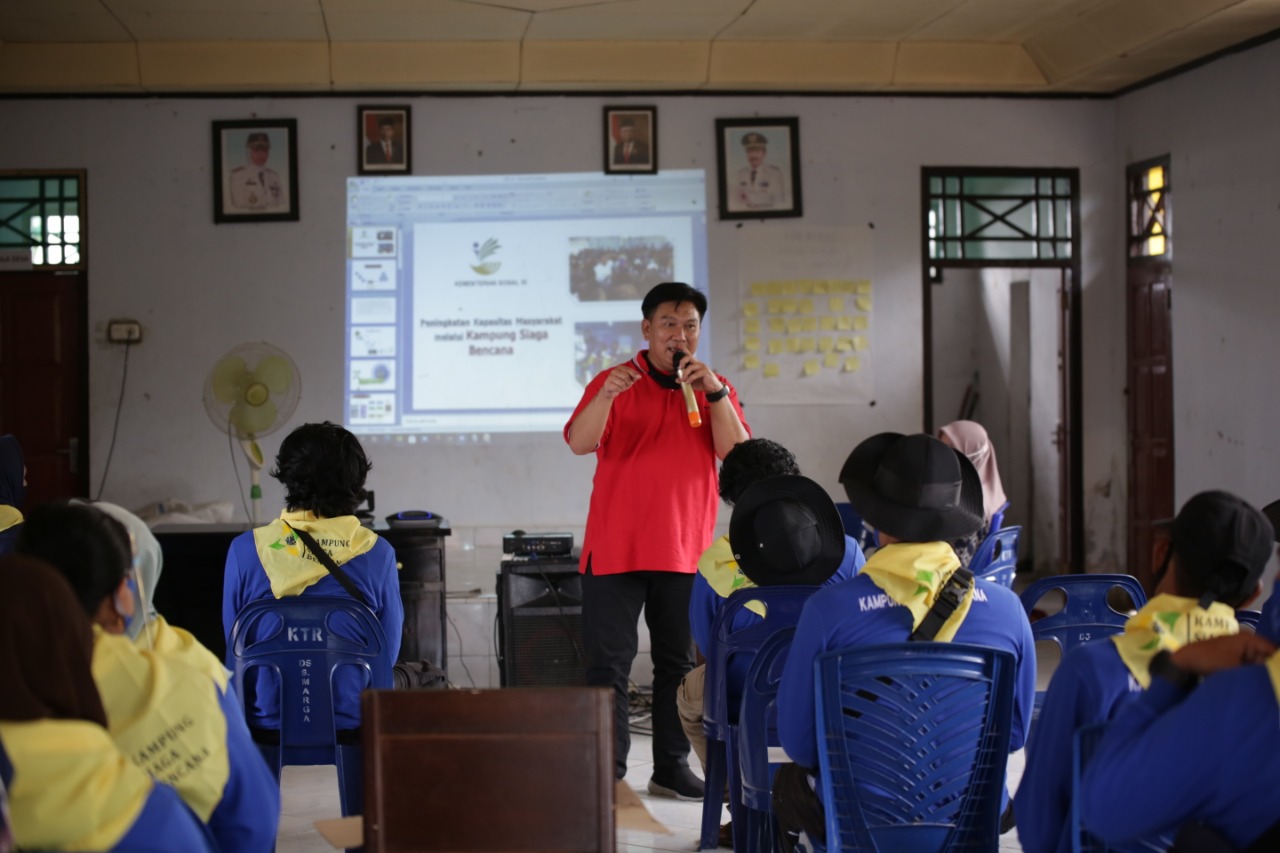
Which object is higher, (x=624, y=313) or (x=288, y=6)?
(x=288, y=6)

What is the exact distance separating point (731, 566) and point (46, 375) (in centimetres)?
489

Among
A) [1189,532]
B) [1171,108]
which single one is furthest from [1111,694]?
[1171,108]

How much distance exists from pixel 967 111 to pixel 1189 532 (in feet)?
18.3

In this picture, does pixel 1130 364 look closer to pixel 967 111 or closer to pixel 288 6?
pixel 967 111

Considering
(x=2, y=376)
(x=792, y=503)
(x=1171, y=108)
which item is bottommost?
(x=792, y=503)

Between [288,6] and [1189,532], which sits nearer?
[1189,532]

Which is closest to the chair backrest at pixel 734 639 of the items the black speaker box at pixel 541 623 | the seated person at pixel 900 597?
the seated person at pixel 900 597

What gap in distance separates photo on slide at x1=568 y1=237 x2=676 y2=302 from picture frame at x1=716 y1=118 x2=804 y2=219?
531mm

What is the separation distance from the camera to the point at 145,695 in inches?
62.5

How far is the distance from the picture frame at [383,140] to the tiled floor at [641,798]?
3.30 meters

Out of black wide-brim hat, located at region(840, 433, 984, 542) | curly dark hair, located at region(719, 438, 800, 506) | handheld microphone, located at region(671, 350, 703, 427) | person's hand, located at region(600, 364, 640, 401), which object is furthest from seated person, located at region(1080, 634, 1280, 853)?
person's hand, located at region(600, 364, 640, 401)

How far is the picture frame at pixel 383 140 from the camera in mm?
6523

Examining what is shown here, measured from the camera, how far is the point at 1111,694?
170 cm

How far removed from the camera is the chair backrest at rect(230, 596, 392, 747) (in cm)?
280
